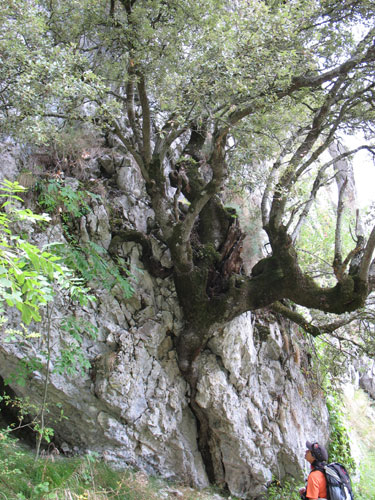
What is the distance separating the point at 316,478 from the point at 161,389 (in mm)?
2586

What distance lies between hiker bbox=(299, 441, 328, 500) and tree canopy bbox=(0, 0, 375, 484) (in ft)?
6.73

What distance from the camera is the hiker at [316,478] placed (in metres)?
4.84

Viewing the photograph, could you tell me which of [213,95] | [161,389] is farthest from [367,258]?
[161,389]

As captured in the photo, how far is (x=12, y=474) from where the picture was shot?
4.17 metres

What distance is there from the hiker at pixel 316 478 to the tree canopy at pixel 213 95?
6.73 feet

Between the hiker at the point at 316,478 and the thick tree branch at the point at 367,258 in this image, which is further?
the thick tree branch at the point at 367,258

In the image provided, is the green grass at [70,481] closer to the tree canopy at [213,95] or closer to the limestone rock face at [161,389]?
the limestone rock face at [161,389]

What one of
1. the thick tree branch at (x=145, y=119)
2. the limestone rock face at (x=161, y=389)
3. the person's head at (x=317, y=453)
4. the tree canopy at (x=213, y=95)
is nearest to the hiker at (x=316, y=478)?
the person's head at (x=317, y=453)

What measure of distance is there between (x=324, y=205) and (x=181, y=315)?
13.5 meters

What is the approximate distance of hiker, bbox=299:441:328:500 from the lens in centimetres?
484

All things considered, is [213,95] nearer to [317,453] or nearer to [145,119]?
[145,119]

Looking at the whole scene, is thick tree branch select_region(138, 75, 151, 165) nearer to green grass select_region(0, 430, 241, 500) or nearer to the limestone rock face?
the limestone rock face

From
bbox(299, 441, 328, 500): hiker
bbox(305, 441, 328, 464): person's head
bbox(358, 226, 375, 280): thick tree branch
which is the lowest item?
bbox(299, 441, 328, 500): hiker

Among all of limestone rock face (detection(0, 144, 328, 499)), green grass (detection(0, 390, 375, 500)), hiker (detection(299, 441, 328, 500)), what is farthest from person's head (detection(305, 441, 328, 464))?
green grass (detection(0, 390, 375, 500))
